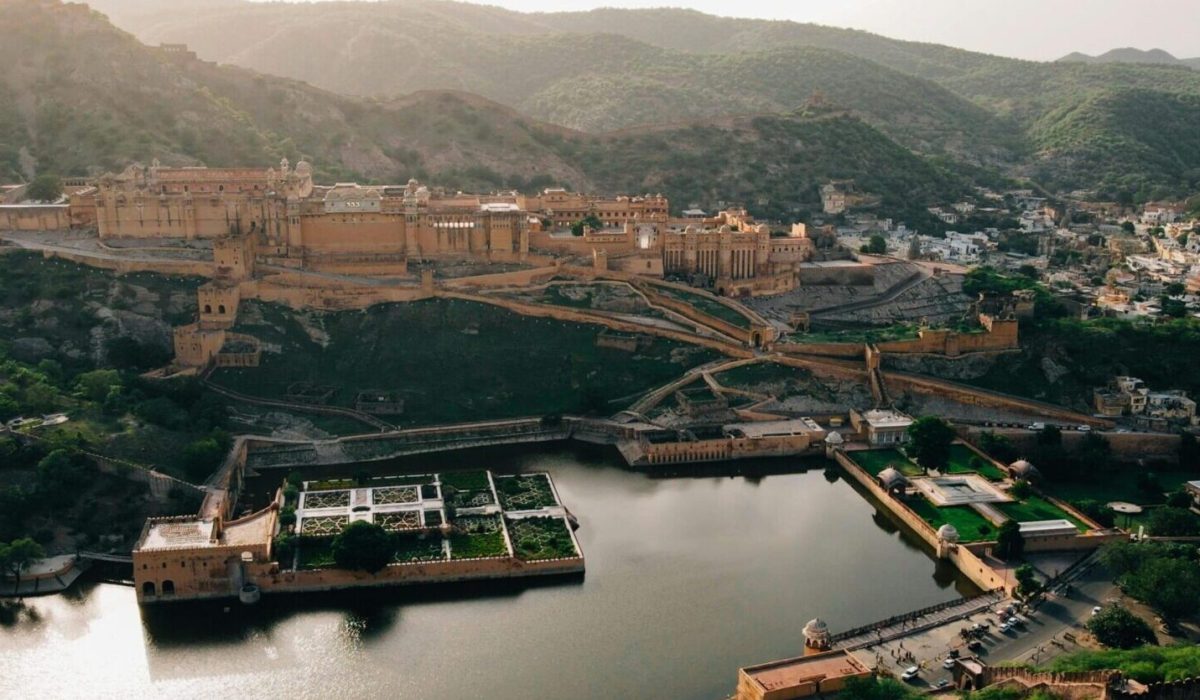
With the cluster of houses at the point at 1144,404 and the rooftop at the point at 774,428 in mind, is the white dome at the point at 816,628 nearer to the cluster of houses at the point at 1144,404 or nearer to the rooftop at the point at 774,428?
the rooftop at the point at 774,428

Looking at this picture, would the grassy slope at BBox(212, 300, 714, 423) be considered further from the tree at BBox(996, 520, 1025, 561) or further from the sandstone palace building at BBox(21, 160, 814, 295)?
the tree at BBox(996, 520, 1025, 561)

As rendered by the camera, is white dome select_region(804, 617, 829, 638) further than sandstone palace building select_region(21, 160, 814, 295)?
No

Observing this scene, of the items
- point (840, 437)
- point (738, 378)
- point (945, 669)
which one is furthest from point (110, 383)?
point (945, 669)

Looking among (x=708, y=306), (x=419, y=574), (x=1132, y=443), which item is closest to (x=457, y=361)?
(x=708, y=306)

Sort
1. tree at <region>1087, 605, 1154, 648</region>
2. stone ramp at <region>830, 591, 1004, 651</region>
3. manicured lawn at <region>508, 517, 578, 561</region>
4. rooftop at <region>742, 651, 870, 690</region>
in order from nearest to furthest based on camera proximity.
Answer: rooftop at <region>742, 651, 870, 690</region>
tree at <region>1087, 605, 1154, 648</region>
stone ramp at <region>830, 591, 1004, 651</region>
manicured lawn at <region>508, 517, 578, 561</region>

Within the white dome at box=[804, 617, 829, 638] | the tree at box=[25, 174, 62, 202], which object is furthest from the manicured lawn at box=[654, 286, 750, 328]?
the tree at box=[25, 174, 62, 202]

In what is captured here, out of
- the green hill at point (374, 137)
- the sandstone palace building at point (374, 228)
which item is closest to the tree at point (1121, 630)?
the sandstone palace building at point (374, 228)

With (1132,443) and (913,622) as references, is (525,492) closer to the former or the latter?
(913,622)

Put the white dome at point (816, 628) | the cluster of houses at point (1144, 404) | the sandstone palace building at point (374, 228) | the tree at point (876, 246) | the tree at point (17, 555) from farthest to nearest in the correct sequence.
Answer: the tree at point (876, 246) → the sandstone palace building at point (374, 228) → the cluster of houses at point (1144, 404) → the tree at point (17, 555) → the white dome at point (816, 628)
